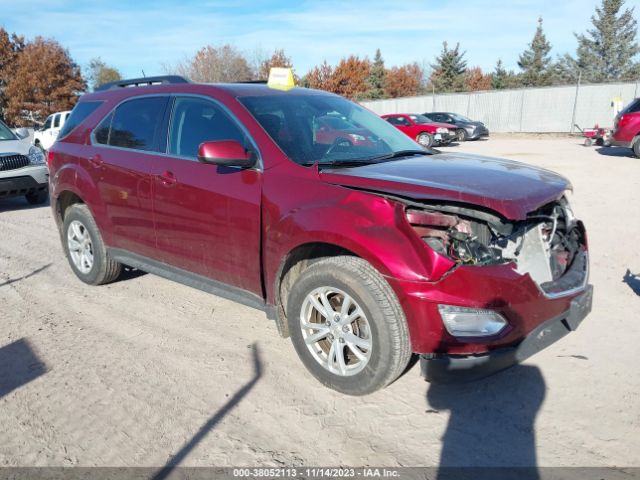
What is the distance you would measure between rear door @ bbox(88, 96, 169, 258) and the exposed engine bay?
2.41m

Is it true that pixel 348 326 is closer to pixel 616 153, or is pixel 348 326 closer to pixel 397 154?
pixel 397 154

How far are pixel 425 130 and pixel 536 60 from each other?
4434 cm

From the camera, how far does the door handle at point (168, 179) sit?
397cm

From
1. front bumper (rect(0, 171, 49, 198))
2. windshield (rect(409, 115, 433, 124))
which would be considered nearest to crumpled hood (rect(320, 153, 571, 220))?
front bumper (rect(0, 171, 49, 198))

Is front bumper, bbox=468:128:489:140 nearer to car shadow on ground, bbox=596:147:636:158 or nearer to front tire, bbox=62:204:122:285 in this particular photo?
car shadow on ground, bbox=596:147:636:158

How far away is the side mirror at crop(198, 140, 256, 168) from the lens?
334 centimetres

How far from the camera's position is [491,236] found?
3000mm

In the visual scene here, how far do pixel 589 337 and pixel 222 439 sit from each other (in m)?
2.76

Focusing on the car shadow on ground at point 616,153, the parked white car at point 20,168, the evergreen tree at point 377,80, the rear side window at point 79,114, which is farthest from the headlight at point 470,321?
the evergreen tree at point 377,80

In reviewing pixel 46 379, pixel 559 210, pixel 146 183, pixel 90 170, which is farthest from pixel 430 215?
pixel 90 170

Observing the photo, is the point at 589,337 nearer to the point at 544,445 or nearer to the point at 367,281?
the point at 544,445

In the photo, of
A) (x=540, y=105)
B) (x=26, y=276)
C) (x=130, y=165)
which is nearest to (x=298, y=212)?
(x=130, y=165)

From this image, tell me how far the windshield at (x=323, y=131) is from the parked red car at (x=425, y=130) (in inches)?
660

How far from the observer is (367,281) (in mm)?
2867
